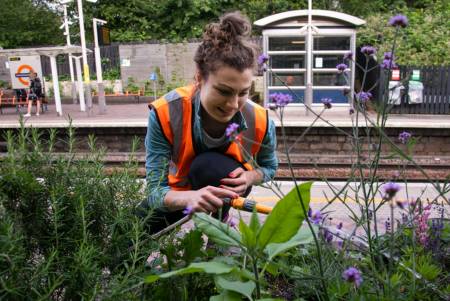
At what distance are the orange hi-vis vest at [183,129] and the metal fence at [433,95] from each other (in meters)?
12.7

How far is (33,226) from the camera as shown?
3.47ft

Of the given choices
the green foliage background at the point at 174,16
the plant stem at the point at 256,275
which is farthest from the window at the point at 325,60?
the plant stem at the point at 256,275

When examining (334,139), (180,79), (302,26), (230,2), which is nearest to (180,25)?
(230,2)

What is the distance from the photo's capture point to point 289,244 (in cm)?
100

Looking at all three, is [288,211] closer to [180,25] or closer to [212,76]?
[212,76]

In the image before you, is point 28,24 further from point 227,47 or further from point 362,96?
point 362,96

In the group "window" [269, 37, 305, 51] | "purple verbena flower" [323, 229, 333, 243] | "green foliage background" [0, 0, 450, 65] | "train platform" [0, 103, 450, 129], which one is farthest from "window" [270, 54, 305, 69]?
"purple verbena flower" [323, 229, 333, 243]

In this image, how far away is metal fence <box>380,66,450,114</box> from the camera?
14.0 metres

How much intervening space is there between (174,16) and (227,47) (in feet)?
80.8

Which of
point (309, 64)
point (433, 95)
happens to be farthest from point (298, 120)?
point (433, 95)

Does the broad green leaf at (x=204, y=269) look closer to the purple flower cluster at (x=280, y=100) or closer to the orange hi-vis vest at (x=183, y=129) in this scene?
the purple flower cluster at (x=280, y=100)

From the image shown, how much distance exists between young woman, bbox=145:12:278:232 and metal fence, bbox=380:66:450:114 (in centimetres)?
1277

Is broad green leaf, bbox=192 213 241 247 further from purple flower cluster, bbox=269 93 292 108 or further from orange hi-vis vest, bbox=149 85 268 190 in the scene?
orange hi-vis vest, bbox=149 85 268 190

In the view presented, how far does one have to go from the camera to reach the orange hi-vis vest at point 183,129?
217cm
